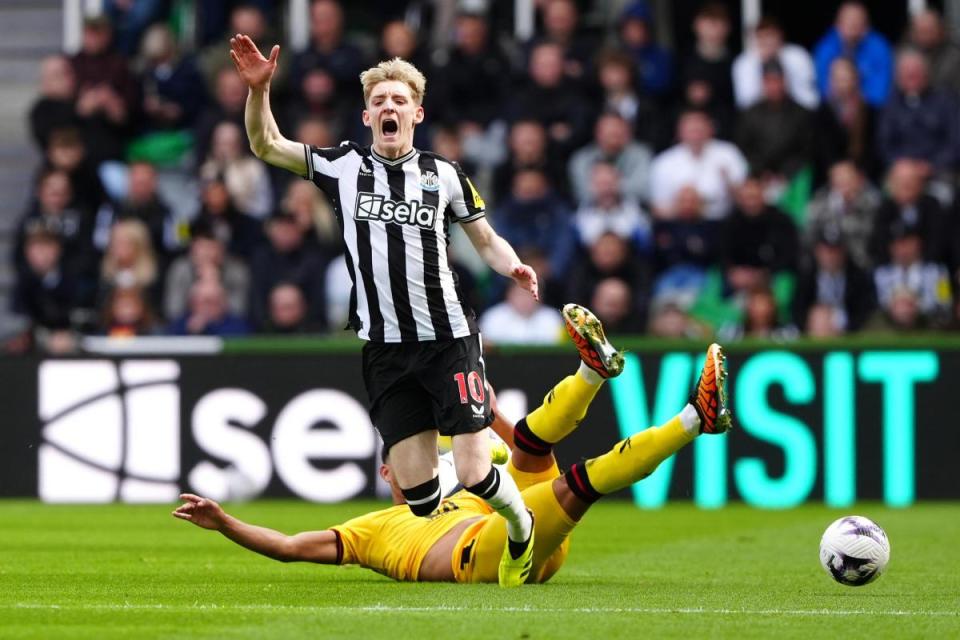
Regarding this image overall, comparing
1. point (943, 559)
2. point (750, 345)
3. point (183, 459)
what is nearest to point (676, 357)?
point (750, 345)

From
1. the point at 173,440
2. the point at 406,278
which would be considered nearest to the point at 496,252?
the point at 406,278

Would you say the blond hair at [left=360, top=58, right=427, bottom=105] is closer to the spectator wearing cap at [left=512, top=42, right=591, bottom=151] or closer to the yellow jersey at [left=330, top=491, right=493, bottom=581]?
the yellow jersey at [left=330, top=491, right=493, bottom=581]

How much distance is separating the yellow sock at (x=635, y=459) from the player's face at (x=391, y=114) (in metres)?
1.61

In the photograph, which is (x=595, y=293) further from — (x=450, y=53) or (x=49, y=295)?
(x=49, y=295)

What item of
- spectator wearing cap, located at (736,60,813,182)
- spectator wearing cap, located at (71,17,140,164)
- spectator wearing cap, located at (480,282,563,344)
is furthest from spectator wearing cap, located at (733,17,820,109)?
spectator wearing cap, located at (71,17,140,164)

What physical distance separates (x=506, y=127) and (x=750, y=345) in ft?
11.6

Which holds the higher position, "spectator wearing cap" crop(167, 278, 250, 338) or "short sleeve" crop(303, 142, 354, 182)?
"short sleeve" crop(303, 142, 354, 182)

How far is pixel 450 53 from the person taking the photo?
656 inches

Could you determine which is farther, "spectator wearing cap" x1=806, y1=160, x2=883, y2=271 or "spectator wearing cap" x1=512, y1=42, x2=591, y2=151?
"spectator wearing cap" x1=512, y1=42, x2=591, y2=151

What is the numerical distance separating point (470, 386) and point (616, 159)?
8392 mm

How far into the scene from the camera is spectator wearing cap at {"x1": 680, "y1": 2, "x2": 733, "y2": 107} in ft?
53.4

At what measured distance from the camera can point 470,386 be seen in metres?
7.64

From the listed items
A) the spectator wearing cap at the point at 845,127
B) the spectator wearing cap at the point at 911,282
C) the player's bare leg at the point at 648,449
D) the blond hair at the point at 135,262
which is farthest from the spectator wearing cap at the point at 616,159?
the player's bare leg at the point at 648,449

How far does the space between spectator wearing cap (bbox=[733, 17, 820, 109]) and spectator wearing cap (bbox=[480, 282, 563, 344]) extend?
280cm
